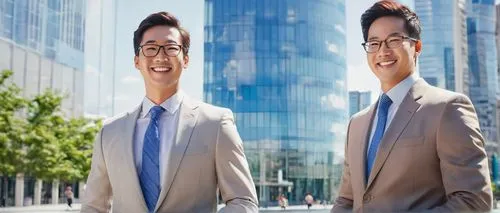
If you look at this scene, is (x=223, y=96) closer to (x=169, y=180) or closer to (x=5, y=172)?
(x=5, y=172)

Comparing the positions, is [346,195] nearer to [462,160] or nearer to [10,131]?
[462,160]

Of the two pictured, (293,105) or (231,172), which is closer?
(231,172)

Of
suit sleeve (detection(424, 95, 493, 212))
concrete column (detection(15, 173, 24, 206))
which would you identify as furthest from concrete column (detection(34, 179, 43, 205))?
suit sleeve (detection(424, 95, 493, 212))

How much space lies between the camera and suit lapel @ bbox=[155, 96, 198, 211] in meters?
2.20

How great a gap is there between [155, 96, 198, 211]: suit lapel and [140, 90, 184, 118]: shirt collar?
2cm

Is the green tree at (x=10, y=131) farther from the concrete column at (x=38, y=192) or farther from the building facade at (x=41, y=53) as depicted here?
the concrete column at (x=38, y=192)

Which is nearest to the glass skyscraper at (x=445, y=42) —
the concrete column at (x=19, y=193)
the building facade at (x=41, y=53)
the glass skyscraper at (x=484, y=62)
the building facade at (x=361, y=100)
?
the glass skyscraper at (x=484, y=62)

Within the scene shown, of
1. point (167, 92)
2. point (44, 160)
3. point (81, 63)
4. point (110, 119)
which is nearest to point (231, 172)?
point (167, 92)

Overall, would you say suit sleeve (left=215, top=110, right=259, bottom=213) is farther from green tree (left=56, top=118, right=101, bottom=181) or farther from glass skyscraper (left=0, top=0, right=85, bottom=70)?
glass skyscraper (left=0, top=0, right=85, bottom=70)

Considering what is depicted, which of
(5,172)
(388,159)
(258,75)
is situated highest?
(258,75)

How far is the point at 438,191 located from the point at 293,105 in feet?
129

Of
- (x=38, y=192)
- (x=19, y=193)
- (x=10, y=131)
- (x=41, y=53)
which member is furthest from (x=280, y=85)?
(x=10, y=131)

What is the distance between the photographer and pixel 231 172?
7.22 ft

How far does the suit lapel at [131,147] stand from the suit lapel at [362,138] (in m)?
0.77
